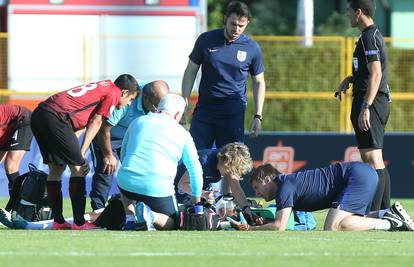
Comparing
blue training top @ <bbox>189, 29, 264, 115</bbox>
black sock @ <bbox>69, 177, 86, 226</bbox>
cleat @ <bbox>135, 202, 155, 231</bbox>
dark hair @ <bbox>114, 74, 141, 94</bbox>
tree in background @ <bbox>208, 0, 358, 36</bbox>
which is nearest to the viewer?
cleat @ <bbox>135, 202, 155, 231</bbox>

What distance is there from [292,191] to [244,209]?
672mm

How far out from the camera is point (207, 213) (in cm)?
1155

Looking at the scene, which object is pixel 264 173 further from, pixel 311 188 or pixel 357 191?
pixel 357 191

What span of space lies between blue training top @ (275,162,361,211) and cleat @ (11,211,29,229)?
2.27 metres

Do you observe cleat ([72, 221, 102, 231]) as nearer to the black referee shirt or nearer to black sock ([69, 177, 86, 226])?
black sock ([69, 177, 86, 226])

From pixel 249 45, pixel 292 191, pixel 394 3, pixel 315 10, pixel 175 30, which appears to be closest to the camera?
pixel 292 191

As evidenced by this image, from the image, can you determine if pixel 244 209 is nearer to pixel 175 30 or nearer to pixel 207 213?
pixel 207 213

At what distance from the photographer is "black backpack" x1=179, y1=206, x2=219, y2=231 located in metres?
11.5

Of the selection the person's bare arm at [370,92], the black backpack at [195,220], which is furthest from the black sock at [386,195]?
the black backpack at [195,220]

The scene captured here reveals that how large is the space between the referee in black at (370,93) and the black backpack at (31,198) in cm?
299

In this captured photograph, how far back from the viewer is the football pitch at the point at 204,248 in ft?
29.6

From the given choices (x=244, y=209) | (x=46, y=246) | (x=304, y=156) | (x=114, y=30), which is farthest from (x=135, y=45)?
(x=46, y=246)

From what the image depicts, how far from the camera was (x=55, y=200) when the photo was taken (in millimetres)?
11906

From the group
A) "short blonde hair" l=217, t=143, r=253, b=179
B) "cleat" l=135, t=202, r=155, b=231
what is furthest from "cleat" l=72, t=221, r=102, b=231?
"short blonde hair" l=217, t=143, r=253, b=179
